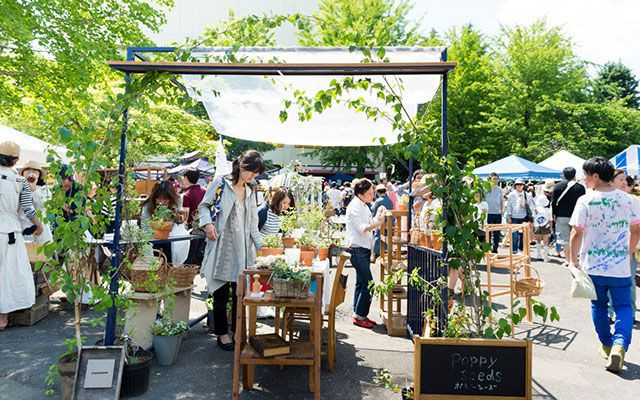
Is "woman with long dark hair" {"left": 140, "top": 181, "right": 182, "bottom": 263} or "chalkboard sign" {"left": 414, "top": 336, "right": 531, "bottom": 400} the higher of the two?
"woman with long dark hair" {"left": 140, "top": 181, "right": 182, "bottom": 263}

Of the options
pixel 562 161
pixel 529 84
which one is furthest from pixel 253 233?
pixel 529 84

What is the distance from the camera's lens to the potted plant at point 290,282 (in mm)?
3541

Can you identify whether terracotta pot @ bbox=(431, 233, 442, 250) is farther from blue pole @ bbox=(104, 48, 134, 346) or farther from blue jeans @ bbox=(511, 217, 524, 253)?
blue jeans @ bbox=(511, 217, 524, 253)

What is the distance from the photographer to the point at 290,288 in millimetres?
3551

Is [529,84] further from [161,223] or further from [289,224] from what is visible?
[161,223]

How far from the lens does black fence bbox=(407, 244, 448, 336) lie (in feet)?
13.6

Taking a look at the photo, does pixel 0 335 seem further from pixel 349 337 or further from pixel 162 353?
pixel 349 337

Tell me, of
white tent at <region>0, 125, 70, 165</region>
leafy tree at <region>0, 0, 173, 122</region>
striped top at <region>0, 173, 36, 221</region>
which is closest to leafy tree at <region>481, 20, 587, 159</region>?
leafy tree at <region>0, 0, 173, 122</region>

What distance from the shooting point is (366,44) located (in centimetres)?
364

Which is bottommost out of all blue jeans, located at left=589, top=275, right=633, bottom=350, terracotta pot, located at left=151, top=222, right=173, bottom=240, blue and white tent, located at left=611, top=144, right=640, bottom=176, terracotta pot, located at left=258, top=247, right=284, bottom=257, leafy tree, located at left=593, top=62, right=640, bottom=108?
blue jeans, located at left=589, top=275, right=633, bottom=350

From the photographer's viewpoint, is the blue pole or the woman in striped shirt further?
the woman in striped shirt

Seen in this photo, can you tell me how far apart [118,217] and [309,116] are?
1.70 meters

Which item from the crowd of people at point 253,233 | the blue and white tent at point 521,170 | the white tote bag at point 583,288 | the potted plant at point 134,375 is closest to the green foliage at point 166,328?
the crowd of people at point 253,233

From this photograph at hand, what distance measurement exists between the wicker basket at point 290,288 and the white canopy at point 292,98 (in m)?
1.49
